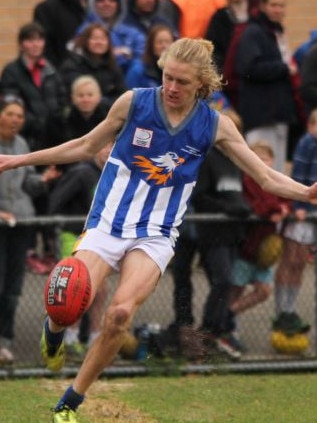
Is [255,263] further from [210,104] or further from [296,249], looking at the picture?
[210,104]

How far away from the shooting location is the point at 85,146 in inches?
325

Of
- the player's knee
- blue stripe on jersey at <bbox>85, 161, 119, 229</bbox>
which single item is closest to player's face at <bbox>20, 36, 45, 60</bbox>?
blue stripe on jersey at <bbox>85, 161, 119, 229</bbox>

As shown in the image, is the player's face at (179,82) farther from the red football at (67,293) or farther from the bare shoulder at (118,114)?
the red football at (67,293)

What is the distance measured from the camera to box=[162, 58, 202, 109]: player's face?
7.94 m

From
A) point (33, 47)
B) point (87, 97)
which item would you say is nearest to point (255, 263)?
point (87, 97)

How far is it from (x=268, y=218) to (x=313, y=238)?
1.30 feet

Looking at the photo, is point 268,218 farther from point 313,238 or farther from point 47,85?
point 47,85

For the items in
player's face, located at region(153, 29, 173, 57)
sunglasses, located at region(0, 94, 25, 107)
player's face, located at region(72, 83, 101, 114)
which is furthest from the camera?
player's face, located at region(153, 29, 173, 57)

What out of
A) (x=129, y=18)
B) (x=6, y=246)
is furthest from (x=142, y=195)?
(x=129, y=18)

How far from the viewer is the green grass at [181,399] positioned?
8.82 meters

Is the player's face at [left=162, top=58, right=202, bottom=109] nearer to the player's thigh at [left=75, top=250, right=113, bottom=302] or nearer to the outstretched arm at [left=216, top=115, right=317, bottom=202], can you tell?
the outstretched arm at [left=216, top=115, right=317, bottom=202]

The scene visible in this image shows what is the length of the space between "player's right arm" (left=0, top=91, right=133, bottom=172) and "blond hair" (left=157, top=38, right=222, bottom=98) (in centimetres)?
37

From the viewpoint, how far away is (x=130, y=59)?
12422mm

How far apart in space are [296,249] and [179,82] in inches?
113
